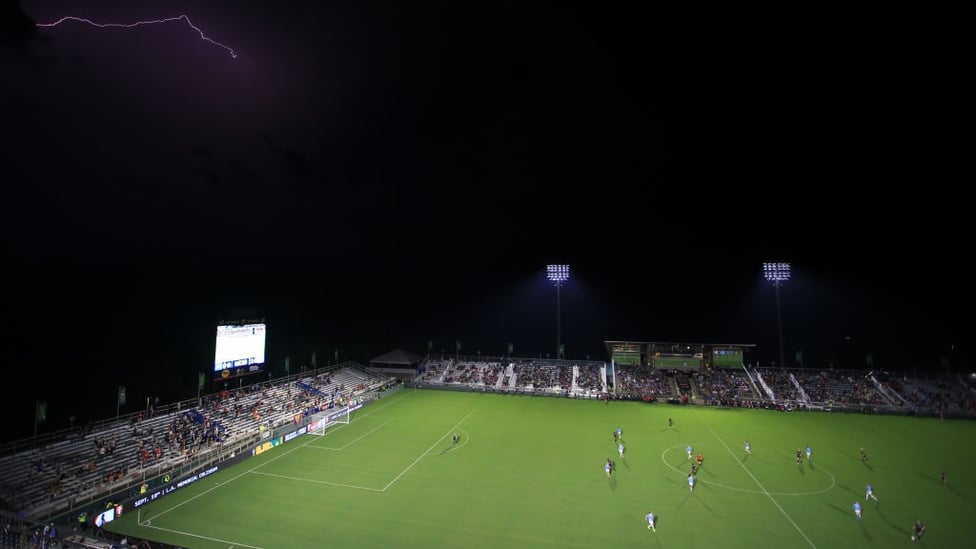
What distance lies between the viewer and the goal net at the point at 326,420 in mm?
32656

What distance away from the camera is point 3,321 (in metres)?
23.4

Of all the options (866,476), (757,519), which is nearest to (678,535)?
(757,519)

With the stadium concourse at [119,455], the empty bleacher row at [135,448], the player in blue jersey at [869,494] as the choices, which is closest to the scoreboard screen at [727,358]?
the player in blue jersey at [869,494]

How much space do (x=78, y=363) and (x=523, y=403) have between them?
3508 centimetres

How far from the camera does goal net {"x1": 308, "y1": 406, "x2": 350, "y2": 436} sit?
32.7m

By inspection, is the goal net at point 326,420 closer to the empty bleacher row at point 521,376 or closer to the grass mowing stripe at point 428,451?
the grass mowing stripe at point 428,451

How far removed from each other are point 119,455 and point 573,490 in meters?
25.0

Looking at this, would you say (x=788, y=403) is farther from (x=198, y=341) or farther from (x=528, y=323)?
(x=198, y=341)

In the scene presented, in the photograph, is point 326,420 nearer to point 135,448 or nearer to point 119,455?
point 135,448

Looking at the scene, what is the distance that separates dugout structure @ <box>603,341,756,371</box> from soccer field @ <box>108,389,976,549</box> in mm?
13389

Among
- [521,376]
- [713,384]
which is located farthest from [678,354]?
[521,376]

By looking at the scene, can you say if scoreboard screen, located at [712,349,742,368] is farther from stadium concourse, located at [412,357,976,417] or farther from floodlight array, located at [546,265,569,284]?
floodlight array, located at [546,265,569,284]

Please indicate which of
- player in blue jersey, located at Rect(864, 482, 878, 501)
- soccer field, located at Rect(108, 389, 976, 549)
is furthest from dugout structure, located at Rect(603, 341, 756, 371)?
player in blue jersey, located at Rect(864, 482, 878, 501)

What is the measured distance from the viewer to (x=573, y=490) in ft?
73.2
